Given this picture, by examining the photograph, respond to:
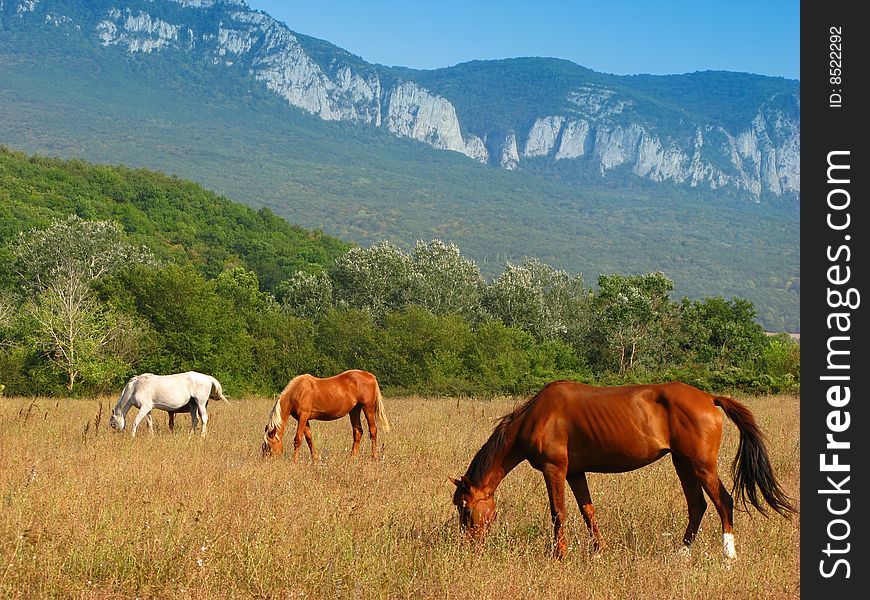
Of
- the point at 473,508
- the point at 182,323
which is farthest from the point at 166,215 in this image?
the point at 473,508

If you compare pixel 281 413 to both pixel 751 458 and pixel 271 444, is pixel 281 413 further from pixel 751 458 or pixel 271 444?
pixel 751 458

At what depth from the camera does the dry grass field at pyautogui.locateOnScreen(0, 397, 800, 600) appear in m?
6.36

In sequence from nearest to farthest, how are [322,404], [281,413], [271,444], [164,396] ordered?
[271,444] < [281,413] < [322,404] < [164,396]

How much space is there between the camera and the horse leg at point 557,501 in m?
7.33

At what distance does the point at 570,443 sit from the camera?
7.66 meters

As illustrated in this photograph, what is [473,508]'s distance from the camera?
7.63 metres

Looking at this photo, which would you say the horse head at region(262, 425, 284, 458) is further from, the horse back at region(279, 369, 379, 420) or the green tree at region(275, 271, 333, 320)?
the green tree at region(275, 271, 333, 320)

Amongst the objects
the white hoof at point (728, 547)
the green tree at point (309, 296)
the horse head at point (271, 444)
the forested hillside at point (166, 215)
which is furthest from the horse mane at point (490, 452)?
the forested hillside at point (166, 215)

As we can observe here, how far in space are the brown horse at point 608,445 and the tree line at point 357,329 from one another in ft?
80.8

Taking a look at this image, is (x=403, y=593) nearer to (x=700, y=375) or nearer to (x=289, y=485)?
(x=289, y=485)

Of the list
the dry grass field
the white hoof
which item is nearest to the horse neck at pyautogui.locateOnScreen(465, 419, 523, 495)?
the dry grass field

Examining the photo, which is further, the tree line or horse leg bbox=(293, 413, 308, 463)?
the tree line

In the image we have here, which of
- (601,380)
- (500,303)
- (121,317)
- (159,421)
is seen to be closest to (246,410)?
(159,421)

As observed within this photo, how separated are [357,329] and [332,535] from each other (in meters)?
35.1
